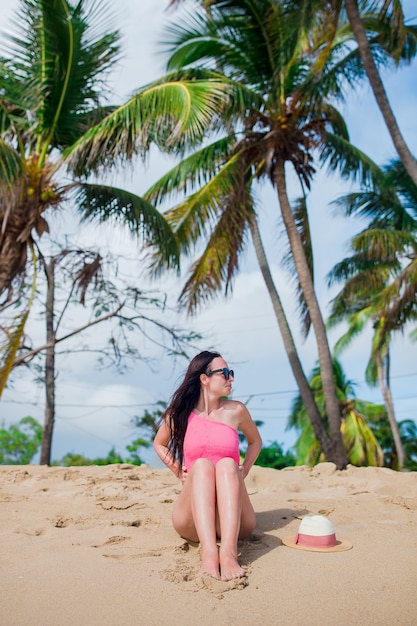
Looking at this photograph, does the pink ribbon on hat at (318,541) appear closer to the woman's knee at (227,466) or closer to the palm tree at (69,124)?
the woman's knee at (227,466)

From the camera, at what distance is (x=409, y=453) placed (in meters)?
25.5

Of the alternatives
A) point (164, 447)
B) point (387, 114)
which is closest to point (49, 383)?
point (387, 114)

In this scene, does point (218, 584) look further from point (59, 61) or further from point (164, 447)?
point (59, 61)

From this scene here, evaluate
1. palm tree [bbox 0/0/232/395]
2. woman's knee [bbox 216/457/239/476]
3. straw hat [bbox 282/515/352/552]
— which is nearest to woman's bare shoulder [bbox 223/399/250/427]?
woman's knee [bbox 216/457/239/476]

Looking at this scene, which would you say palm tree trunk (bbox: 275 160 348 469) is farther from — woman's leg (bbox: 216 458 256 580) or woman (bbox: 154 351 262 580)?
woman's leg (bbox: 216 458 256 580)

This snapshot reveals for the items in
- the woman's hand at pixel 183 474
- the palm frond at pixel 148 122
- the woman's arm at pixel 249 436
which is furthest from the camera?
the palm frond at pixel 148 122

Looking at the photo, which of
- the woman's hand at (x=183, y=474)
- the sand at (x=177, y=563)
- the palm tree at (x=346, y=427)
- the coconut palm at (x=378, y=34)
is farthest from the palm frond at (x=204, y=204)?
the palm tree at (x=346, y=427)

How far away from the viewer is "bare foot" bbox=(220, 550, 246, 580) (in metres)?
2.74

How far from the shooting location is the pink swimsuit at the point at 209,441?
10.6ft

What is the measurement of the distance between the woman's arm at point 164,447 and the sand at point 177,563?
17.4 inches

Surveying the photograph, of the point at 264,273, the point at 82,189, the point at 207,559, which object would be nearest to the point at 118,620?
the point at 207,559

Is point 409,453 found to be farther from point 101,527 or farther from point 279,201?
point 101,527

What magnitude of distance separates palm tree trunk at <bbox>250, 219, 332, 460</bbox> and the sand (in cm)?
547

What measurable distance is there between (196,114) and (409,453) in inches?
833
